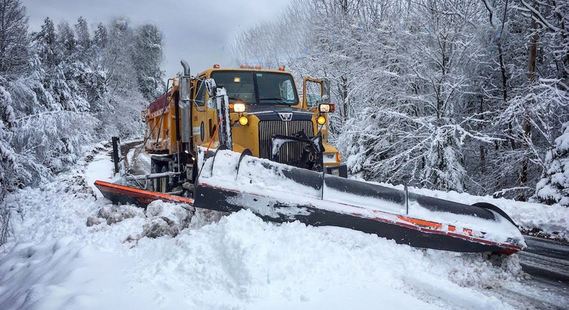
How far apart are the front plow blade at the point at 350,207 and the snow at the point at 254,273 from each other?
0.12m

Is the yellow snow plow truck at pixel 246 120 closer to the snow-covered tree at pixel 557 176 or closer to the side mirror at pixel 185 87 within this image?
the side mirror at pixel 185 87

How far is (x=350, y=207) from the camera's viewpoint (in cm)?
354

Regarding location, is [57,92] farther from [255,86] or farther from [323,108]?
[323,108]

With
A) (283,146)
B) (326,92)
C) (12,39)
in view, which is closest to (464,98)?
(326,92)

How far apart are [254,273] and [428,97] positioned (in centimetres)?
856

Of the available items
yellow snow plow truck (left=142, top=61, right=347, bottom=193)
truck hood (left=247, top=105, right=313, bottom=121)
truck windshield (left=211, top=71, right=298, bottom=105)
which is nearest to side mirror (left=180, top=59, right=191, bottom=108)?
yellow snow plow truck (left=142, top=61, right=347, bottom=193)

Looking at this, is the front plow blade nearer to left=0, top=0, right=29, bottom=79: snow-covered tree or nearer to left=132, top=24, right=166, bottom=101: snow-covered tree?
left=0, top=0, right=29, bottom=79: snow-covered tree

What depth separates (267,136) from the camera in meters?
5.26

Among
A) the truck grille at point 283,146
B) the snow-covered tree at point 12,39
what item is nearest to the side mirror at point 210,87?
the truck grille at point 283,146

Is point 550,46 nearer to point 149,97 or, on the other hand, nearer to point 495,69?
point 495,69

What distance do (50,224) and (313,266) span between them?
4.61m

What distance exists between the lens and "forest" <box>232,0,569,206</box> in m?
7.93

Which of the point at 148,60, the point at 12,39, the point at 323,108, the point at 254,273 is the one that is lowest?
the point at 254,273

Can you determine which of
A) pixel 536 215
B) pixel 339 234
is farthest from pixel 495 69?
pixel 339 234
